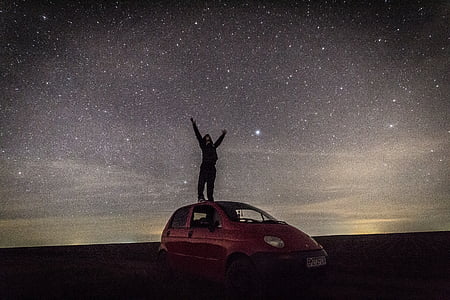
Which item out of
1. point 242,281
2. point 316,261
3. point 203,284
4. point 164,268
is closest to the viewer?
point 242,281

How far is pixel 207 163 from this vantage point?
10.9 metres

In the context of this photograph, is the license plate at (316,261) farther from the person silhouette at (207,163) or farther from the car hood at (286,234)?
the person silhouette at (207,163)

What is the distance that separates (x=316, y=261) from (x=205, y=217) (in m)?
2.29

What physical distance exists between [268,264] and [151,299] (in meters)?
2.01

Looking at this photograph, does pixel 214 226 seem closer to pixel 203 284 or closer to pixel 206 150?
pixel 203 284

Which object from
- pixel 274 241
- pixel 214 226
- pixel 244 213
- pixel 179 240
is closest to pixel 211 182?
pixel 179 240

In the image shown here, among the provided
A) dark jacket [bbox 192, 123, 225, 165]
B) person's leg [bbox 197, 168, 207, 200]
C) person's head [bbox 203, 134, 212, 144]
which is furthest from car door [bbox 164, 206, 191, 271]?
person's head [bbox 203, 134, 212, 144]

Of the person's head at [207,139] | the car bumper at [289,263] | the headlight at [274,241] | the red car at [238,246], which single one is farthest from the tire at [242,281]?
the person's head at [207,139]

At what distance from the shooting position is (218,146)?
11.1m

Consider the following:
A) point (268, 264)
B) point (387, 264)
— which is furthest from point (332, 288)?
point (387, 264)

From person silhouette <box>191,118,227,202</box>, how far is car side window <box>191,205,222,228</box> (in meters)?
3.26

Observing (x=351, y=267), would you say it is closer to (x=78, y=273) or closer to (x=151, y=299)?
(x=151, y=299)

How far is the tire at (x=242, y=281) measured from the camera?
5801 millimetres

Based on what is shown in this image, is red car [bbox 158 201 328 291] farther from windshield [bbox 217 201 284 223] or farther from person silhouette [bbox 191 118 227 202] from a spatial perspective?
person silhouette [bbox 191 118 227 202]
